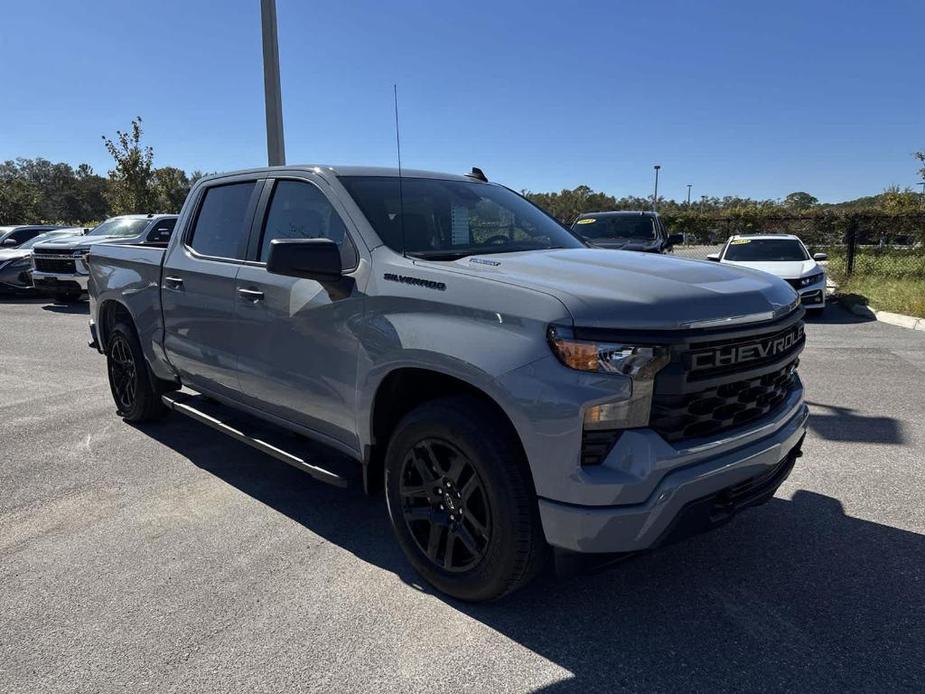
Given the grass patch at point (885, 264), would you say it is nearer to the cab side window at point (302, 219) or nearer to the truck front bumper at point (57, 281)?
the cab side window at point (302, 219)

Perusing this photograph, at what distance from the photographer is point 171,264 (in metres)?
4.48

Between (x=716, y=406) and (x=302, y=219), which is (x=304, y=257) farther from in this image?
(x=716, y=406)

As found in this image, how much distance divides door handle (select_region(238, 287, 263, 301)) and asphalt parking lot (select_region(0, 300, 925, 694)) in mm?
1233

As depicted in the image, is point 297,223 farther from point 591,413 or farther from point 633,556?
point 633,556

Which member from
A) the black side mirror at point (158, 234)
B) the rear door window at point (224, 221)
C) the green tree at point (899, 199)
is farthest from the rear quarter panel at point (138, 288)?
the green tree at point (899, 199)

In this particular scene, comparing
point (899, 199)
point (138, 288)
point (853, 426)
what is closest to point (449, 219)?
point (138, 288)

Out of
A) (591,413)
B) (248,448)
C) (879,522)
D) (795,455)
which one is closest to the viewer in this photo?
(591,413)

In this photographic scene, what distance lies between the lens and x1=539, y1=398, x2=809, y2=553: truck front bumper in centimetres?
227

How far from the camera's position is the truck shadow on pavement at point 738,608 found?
237 centimetres

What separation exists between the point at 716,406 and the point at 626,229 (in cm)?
1122

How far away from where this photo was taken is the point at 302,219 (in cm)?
358

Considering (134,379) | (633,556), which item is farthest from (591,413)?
(134,379)

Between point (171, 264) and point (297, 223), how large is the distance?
1.39 metres

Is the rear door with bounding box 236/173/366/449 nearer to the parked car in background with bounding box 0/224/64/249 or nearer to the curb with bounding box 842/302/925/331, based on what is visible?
the curb with bounding box 842/302/925/331
